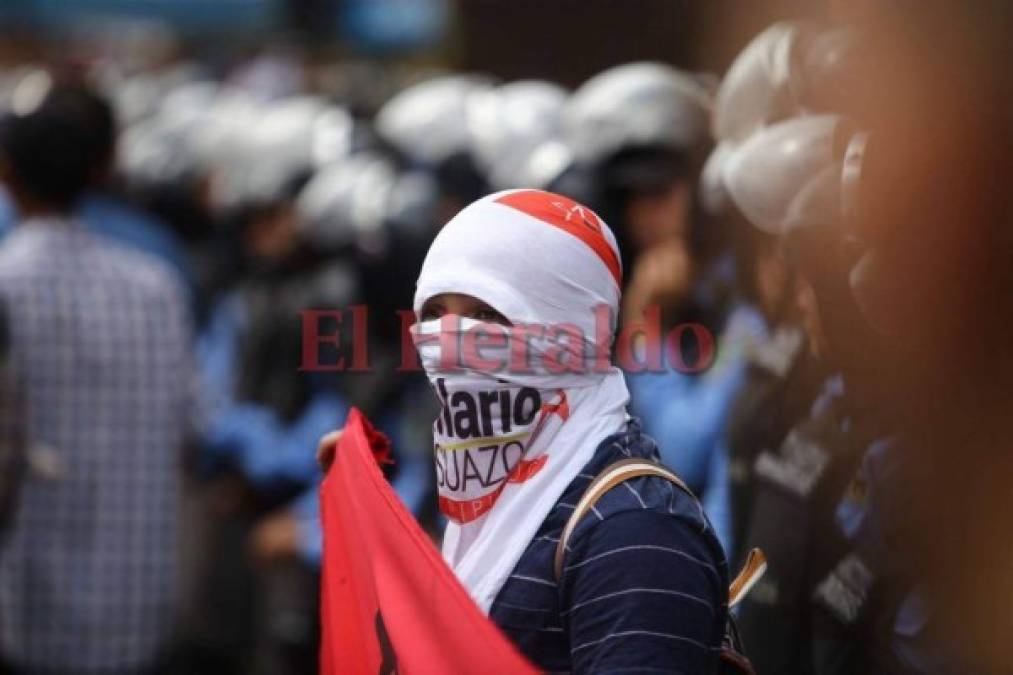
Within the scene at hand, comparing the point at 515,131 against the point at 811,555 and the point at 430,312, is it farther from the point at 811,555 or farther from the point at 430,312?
the point at 430,312

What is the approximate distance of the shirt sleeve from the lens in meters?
2.33

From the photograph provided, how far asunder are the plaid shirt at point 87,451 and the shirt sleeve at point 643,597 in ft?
8.23

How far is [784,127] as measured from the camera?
12.1 ft

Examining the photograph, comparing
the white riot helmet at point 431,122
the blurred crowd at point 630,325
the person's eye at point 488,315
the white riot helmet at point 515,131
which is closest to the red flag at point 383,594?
the person's eye at point 488,315

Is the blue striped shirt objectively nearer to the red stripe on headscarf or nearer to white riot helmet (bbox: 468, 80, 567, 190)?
the red stripe on headscarf

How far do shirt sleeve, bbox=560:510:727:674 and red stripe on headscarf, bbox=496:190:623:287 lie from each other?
19.4 inches

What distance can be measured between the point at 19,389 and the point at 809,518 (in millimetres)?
2134

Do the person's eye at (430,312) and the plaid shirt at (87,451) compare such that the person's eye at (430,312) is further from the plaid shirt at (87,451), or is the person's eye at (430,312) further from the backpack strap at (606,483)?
the plaid shirt at (87,451)

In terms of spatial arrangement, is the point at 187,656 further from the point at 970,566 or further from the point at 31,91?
the point at 970,566

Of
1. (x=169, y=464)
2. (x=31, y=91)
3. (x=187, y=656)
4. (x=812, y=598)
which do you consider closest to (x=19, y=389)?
(x=169, y=464)

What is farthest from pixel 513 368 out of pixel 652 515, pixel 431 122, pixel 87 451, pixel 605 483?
pixel 431 122

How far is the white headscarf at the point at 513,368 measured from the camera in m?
2.63

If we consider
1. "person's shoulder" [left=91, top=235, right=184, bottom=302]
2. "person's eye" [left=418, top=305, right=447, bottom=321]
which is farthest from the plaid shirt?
"person's eye" [left=418, top=305, right=447, bottom=321]

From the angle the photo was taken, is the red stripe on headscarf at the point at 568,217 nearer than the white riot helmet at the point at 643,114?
Yes
